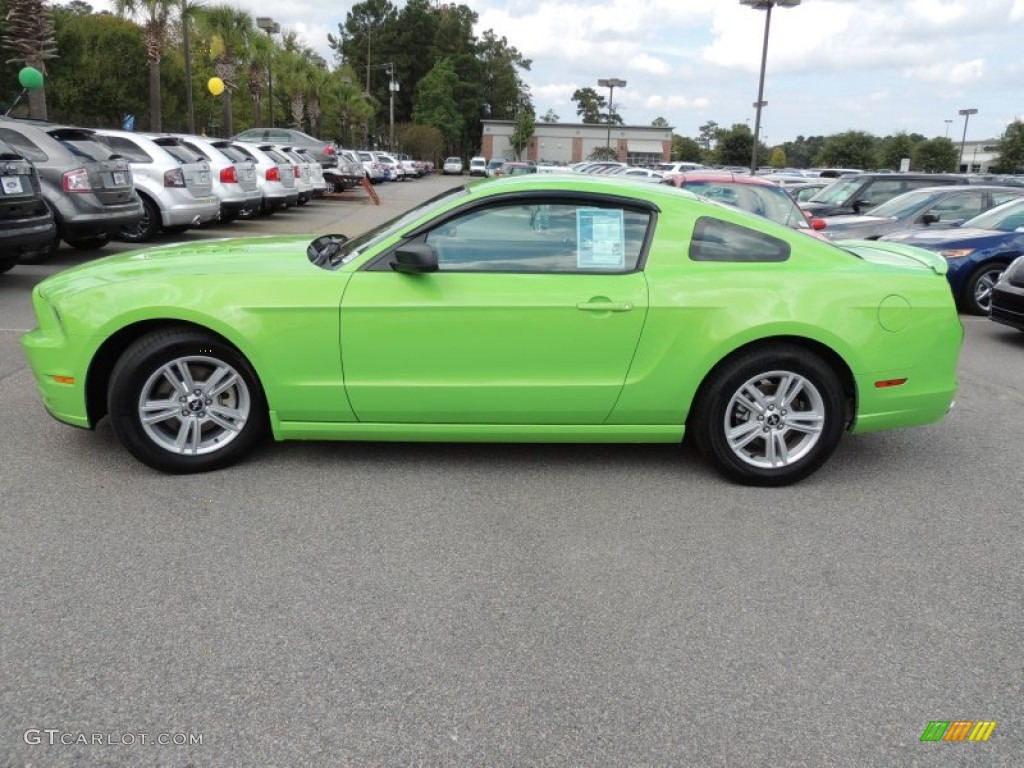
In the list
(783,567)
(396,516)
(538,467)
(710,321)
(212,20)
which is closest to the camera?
(783,567)

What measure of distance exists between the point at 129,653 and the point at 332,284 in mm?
1962

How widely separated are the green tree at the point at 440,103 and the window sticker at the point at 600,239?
3636 inches

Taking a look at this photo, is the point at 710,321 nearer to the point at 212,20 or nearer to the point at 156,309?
the point at 156,309

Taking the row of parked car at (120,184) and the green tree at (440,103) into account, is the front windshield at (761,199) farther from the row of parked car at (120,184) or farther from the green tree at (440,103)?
the green tree at (440,103)

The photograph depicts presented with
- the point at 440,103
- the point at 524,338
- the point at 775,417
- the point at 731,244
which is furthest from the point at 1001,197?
the point at 440,103

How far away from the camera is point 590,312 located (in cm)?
418

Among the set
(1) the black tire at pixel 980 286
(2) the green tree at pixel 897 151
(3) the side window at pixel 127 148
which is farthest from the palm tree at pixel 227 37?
(2) the green tree at pixel 897 151

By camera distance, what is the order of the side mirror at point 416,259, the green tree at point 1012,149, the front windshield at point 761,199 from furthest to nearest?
the green tree at point 1012,149 → the front windshield at point 761,199 → the side mirror at point 416,259

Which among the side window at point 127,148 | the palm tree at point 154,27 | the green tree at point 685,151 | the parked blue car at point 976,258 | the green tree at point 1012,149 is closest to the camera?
the parked blue car at point 976,258

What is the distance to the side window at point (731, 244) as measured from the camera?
437cm

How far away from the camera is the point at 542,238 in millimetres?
4332

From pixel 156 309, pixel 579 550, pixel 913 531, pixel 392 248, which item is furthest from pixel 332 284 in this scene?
pixel 913 531

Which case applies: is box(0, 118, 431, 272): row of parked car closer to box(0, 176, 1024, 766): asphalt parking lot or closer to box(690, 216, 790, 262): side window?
box(0, 176, 1024, 766): asphalt parking lot

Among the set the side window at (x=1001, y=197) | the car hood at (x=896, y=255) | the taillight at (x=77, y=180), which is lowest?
the car hood at (x=896, y=255)
